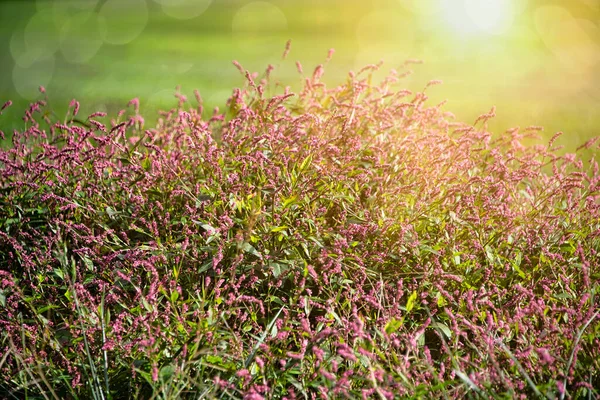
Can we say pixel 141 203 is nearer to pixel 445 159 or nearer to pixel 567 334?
pixel 445 159

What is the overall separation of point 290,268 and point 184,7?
18.3 metres

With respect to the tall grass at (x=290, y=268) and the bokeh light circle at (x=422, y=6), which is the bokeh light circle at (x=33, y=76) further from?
the bokeh light circle at (x=422, y=6)

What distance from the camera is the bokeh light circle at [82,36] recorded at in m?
13.8

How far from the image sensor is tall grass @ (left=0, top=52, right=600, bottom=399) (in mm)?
2643

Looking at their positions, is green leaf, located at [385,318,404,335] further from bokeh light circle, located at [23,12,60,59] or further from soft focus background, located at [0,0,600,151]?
bokeh light circle, located at [23,12,60,59]

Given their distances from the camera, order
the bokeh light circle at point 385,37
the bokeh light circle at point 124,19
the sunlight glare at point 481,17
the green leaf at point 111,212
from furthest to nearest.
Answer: the sunlight glare at point 481,17, the bokeh light circle at point 124,19, the bokeh light circle at point 385,37, the green leaf at point 111,212

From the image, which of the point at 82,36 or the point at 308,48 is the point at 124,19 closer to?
the point at 82,36

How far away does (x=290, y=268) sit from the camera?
297cm

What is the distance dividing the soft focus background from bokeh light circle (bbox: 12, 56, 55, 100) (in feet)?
0.08

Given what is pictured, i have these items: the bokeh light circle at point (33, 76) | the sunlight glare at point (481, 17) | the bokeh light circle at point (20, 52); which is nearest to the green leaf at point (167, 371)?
the bokeh light circle at point (33, 76)

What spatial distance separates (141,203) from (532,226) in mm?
2260

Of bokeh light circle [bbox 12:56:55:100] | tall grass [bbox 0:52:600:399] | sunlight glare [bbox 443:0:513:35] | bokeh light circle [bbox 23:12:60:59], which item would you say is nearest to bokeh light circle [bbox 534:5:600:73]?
sunlight glare [bbox 443:0:513:35]

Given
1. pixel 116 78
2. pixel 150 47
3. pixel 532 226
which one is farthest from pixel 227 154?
pixel 150 47

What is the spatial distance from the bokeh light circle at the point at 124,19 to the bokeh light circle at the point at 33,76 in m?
2.90
